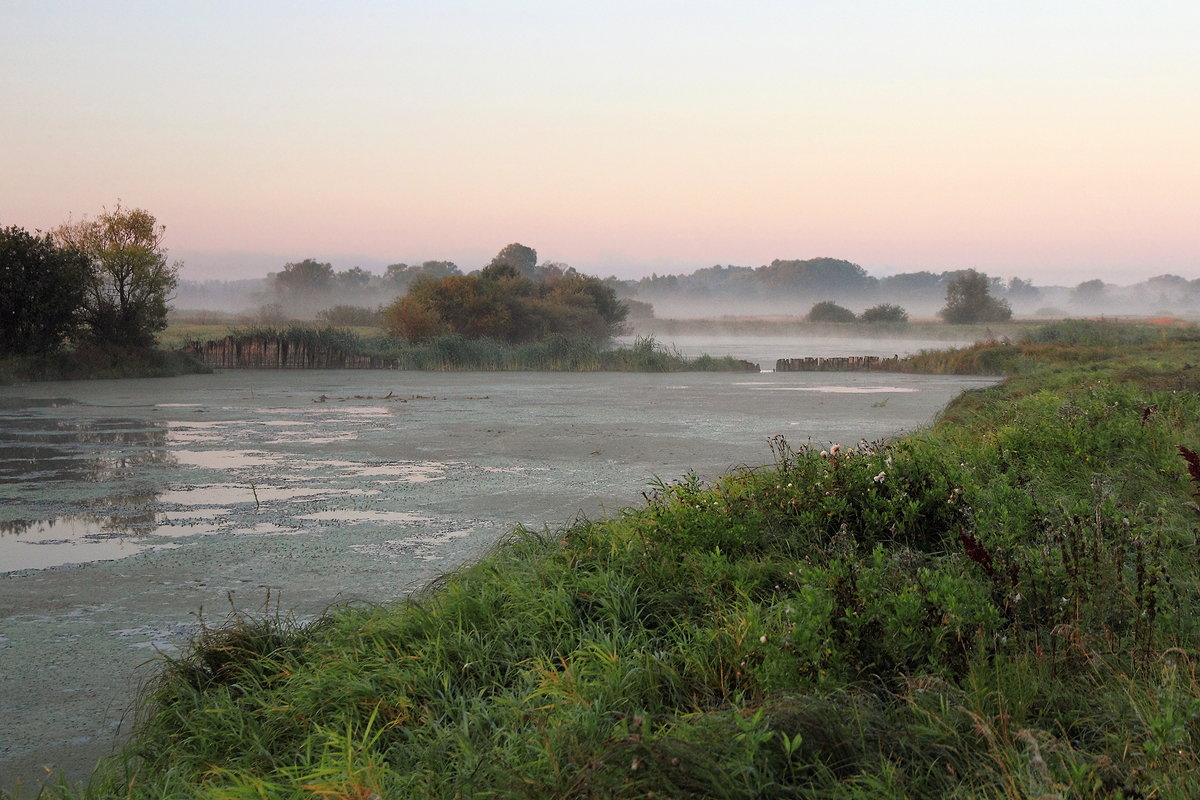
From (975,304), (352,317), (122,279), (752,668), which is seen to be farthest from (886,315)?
(752,668)

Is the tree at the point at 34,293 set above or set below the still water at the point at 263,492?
above

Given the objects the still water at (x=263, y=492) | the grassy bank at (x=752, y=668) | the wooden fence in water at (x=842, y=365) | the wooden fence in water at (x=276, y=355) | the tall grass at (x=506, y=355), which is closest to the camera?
the grassy bank at (x=752, y=668)

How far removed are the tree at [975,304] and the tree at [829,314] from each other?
11.5 meters

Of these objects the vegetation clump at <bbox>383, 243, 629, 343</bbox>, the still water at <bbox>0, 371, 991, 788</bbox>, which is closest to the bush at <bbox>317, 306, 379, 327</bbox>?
the vegetation clump at <bbox>383, 243, 629, 343</bbox>

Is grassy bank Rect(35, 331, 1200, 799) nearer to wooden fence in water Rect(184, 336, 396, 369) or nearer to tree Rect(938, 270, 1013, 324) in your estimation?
wooden fence in water Rect(184, 336, 396, 369)

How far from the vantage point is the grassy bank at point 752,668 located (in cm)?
301

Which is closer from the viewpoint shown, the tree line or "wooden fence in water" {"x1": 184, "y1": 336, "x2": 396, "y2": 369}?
the tree line

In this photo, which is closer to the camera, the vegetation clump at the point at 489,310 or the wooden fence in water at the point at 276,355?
the wooden fence in water at the point at 276,355

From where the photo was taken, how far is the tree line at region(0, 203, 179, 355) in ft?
87.6

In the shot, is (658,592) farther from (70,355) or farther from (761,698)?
(70,355)

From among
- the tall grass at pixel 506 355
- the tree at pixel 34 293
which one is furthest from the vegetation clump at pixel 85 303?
the tall grass at pixel 506 355

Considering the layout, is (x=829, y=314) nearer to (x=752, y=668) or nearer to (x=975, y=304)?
(x=975, y=304)

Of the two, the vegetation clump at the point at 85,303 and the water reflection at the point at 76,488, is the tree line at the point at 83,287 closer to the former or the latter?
the vegetation clump at the point at 85,303

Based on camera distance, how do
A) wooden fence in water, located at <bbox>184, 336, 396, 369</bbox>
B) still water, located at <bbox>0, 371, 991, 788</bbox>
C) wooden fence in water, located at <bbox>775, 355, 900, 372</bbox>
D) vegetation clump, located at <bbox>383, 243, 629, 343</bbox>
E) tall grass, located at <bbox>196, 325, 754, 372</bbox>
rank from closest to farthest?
still water, located at <bbox>0, 371, 991, 788</bbox>
wooden fence in water, located at <bbox>775, 355, 900, 372</bbox>
wooden fence in water, located at <bbox>184, 336, 396, 369</bbox>
tall grass, located at <bbox>196, 325, 754, 372</bbox>
vegetation clump, located at <bbox>383, 243, 629, 343</bbox>
